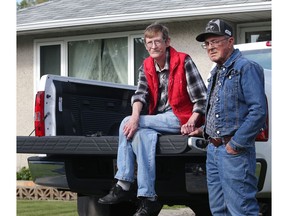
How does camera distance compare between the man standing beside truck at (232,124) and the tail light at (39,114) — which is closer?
the man standing beside truck at (232,124)

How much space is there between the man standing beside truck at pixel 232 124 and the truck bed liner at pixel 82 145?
13.6 inches

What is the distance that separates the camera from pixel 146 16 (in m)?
13.0

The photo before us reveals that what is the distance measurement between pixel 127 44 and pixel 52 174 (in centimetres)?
759

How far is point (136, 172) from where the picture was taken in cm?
596

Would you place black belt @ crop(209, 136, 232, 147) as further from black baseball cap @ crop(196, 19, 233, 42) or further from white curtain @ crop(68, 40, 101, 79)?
white curtain @ crop(68, 40, 101, 79)

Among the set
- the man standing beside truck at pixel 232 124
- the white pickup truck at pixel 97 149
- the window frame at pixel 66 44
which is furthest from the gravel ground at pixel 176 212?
the man standing beside truck at pixel 232 124

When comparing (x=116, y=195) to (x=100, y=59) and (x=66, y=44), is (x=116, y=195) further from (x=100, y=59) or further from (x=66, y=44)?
(x=66, y=44)

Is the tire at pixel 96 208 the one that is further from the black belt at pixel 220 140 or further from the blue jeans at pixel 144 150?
the black belt at pixel 220 140

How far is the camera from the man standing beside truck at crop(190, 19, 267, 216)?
5133mm

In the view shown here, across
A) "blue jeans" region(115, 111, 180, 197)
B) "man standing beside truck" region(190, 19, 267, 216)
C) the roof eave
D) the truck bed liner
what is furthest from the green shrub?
"man standing beside truck" region(190, 19, 267, 216)

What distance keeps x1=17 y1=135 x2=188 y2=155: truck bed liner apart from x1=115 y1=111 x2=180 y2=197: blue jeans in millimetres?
89

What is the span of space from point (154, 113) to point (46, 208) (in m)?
4.87

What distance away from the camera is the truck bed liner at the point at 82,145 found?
224 inches
